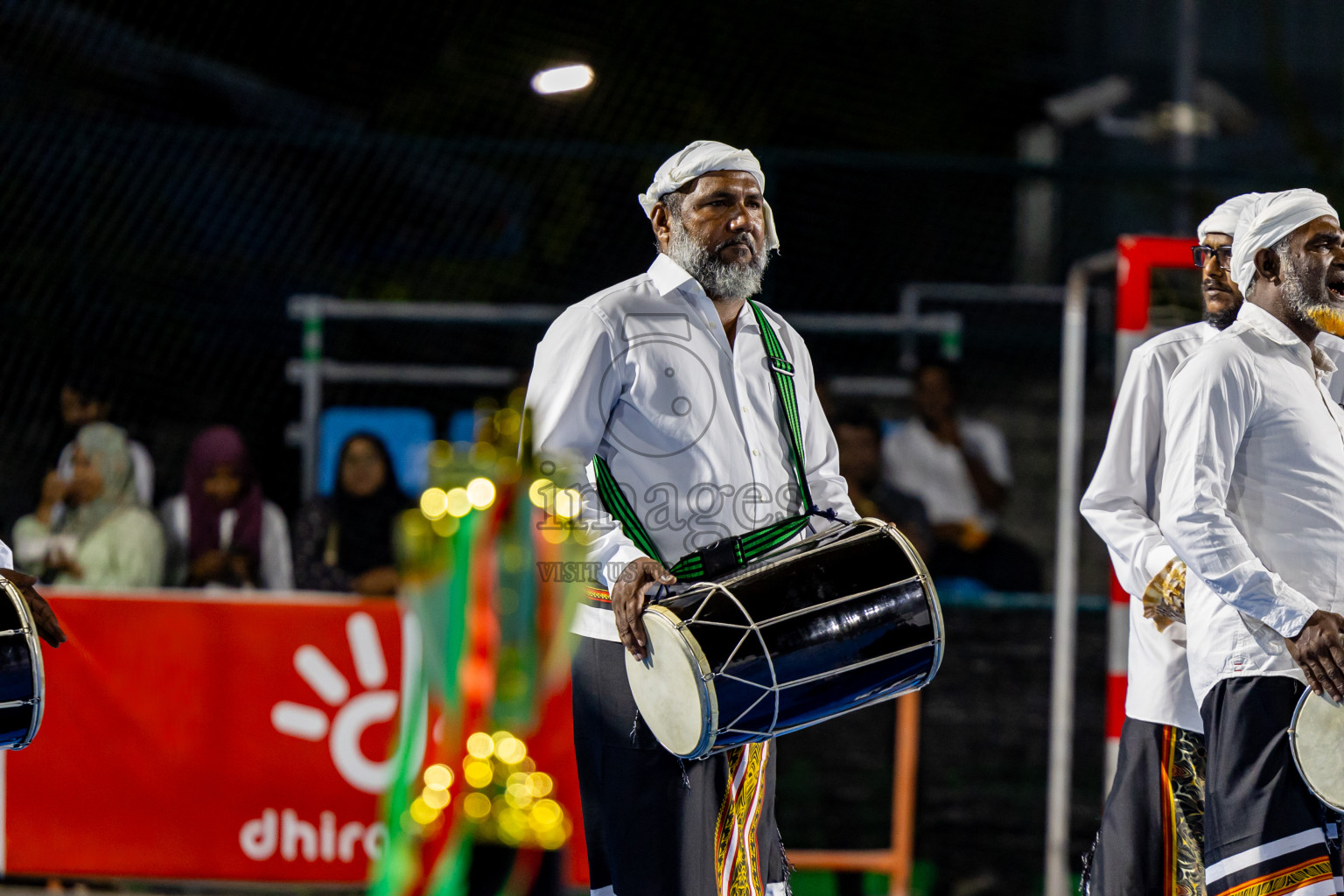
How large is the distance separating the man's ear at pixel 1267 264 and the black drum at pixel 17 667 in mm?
2950

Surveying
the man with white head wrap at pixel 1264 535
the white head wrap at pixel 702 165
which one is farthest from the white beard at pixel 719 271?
the man with white head wrap at pixel 1264 535

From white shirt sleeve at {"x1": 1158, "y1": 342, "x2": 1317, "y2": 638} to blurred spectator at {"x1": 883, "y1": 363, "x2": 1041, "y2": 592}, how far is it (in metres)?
3.51

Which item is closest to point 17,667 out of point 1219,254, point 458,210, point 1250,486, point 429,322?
point 1250,486

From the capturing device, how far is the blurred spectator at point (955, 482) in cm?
704

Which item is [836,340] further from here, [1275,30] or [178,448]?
[1275,30]

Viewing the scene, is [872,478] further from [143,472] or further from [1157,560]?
[143,472]

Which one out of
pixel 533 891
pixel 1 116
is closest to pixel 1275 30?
pixel 1 116

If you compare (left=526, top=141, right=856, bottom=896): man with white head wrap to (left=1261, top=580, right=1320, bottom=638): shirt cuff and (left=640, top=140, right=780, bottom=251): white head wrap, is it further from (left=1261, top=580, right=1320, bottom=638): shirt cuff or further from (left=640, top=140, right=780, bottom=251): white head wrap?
(left=1261, top=580, right=1320, bottom=638): shirt cuff

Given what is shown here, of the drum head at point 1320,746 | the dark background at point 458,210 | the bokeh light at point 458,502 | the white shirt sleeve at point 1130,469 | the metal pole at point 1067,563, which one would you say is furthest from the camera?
the dark background at point 458,210

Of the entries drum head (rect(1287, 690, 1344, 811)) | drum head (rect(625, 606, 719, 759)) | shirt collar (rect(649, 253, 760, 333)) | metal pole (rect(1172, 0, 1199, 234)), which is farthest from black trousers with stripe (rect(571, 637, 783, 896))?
metal pole (rect(1172, 0, 1199, 234))

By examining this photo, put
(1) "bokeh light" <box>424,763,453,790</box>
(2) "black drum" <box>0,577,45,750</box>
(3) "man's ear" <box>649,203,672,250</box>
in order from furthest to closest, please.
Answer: (1) "bokeh light" <box>424,763,453,790</box> < (3) "man's ear" <box>649,203,672,250</box> < (2) "black drum" <box>0,577,45,750</box>

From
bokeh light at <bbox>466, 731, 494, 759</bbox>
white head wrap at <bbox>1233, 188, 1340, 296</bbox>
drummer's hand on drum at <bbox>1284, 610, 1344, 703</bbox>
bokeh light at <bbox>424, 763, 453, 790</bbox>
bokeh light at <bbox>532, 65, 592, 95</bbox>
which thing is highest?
bokeh light at <bbox>532, 65, 592, 95</bbox>

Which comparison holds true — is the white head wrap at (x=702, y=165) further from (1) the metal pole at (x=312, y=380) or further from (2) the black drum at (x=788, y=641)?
(1) the metal pole at (x=312, y=380)

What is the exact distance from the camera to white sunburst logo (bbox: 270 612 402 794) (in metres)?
5.79
